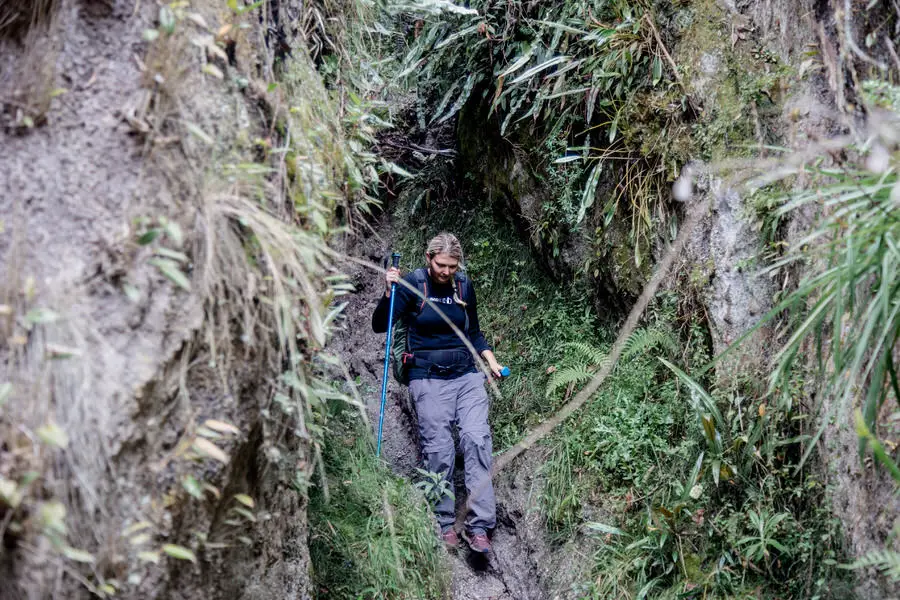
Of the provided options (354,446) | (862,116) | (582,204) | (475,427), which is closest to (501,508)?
(475,427)

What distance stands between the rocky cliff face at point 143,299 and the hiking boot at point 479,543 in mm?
2377

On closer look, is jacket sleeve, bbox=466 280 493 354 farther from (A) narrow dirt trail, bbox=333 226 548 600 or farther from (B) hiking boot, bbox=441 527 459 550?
(B) hiking boot, bbox=441 527 459 550

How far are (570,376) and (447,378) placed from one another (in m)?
1.01

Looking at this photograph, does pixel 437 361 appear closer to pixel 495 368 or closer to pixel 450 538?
pixel 495 368

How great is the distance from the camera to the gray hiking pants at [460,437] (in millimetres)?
5215

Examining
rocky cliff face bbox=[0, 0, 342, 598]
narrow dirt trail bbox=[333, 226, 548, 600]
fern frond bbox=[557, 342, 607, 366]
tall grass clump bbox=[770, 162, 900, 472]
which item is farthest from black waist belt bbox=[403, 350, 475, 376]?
tall grass clump bbox=[770, 162, 900, 472]

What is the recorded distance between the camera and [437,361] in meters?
5.52

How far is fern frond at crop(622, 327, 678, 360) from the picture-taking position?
4.74 meters

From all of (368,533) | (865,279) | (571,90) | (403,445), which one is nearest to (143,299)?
(368,533)

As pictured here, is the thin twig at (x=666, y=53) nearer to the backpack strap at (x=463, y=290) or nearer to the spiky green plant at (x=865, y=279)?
the spiky green plant at (x=865, y=279)

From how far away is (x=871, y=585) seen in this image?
3252 millimetres

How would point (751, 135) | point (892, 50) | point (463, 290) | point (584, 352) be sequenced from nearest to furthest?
1. point (892, 50)
2. point (751, 135)
3. point (584, 352)
4. point (463, 290)

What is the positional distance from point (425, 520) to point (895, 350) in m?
3.02

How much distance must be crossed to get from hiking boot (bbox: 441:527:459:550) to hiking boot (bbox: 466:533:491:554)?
4.2 inches
